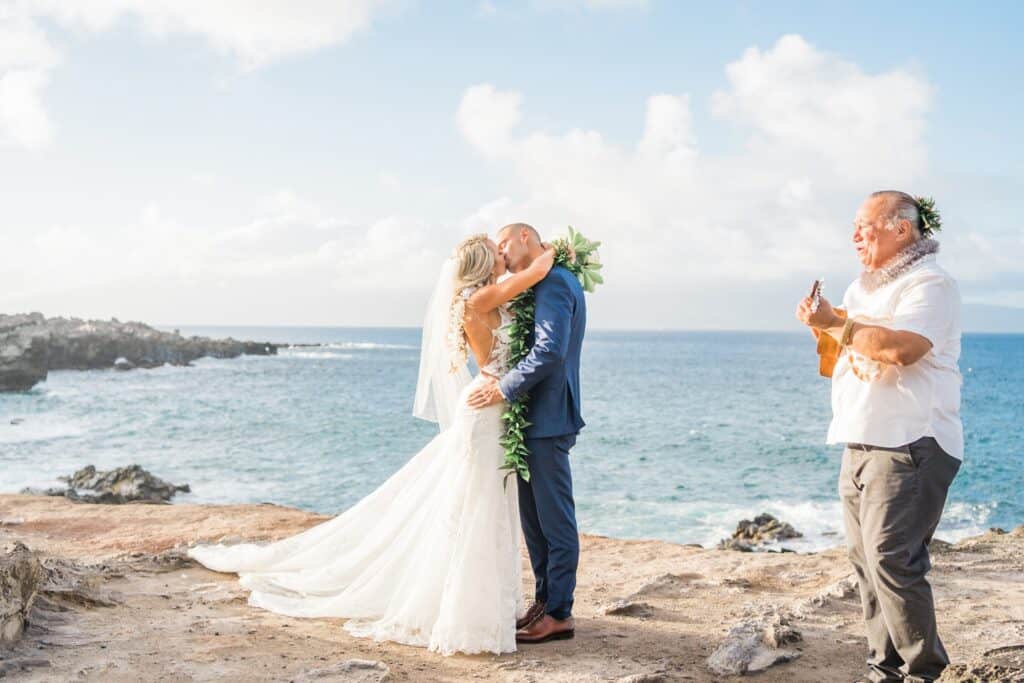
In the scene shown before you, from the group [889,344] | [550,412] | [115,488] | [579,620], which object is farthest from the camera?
[115,488]

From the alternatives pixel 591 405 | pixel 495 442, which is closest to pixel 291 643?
pixel 495 442

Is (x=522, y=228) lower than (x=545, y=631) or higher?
higher

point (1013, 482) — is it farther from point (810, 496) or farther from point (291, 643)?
point (291, 643)

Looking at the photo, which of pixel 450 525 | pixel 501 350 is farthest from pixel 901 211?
pixel 450 525

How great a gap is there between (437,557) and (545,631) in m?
0.80

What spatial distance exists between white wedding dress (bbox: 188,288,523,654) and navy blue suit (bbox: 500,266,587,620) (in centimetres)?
21

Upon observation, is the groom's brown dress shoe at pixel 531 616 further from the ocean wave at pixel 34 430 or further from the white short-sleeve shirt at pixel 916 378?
the ocean wave at pixel 34 430

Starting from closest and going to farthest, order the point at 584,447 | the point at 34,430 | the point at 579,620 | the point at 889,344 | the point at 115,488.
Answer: the point at 889,344 → the point at 579,620 → the point at 115,488 → the point at 34,430 → the point at 584,447

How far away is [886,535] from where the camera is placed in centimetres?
363

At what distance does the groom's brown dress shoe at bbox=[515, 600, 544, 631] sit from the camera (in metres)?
4.99

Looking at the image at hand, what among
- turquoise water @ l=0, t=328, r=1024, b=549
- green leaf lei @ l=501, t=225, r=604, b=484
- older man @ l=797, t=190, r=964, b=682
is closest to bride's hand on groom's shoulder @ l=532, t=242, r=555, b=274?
green leaf lei @ l=501, t=225, r=604, b=484

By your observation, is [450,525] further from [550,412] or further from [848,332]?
[848,332]

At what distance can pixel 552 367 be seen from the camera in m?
4.66

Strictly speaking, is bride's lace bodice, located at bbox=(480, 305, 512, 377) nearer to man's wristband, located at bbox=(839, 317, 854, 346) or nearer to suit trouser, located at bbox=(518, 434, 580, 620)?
suit trouser, located at bbox=(518, 434, 580, 620)
